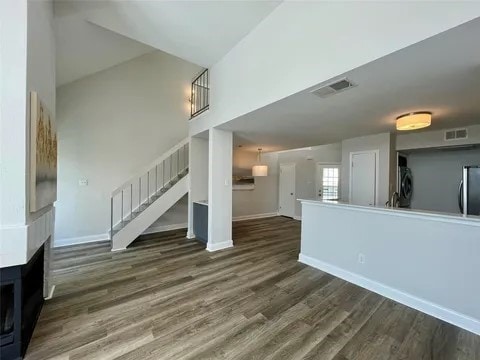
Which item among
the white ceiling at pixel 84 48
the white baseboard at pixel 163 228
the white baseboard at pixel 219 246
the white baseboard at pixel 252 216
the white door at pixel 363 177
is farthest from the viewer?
the white baseboard at pixel 252 216

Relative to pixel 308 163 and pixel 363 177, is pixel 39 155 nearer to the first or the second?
pixel 363 177

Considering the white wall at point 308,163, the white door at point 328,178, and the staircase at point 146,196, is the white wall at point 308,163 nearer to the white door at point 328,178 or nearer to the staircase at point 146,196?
the white door at point 328,178

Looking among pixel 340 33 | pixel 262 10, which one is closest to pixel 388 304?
pixel 340 33

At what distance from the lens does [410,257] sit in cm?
250

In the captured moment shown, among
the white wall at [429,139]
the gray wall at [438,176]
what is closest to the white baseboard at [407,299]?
the white wall at [429,139]

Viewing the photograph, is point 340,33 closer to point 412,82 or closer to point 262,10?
point 412,82

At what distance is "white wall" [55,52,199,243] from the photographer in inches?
177

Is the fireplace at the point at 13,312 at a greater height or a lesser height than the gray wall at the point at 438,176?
lesser

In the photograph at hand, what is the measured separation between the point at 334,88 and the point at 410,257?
2163 mm

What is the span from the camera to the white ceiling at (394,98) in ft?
Result: 5.35

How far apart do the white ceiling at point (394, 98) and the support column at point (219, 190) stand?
38 cm

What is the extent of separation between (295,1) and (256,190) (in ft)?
18.9

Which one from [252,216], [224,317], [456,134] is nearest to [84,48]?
[224,317]

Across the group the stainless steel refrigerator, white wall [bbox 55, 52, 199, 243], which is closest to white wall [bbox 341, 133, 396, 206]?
the stainless steel refrigerator
